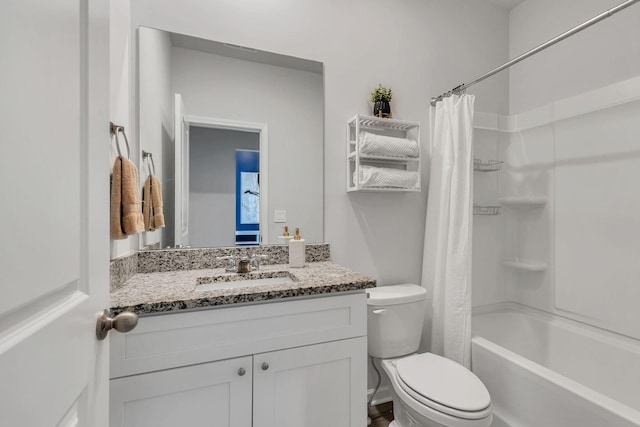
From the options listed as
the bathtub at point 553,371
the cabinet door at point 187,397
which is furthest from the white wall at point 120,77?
the bathtub at point 553,371

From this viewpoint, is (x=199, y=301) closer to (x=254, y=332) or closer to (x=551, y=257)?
(x=254, y=332)

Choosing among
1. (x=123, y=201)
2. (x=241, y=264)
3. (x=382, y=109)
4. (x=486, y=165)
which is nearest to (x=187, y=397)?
(x=241, y=264)

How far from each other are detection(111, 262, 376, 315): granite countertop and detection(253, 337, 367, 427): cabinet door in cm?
23

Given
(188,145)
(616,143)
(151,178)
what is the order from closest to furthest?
(151,178) < (188,145) < (616,143)

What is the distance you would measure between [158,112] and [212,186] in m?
0.45

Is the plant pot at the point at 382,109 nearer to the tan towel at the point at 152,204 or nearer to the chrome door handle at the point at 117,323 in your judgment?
the tan towel at the point at 152,204

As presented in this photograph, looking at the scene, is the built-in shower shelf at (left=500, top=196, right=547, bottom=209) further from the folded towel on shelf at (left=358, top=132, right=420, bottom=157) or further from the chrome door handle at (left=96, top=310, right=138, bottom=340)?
the chrome door handle at (left=96, top=310, right=138, bottom=340)

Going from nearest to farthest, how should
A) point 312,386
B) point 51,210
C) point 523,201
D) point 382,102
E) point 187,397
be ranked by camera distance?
point 51,210, point 187,397, point 312,386, point 382,102, point 523,201

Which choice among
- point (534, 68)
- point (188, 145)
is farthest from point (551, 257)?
point (188, 145)

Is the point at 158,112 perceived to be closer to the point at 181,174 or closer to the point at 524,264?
the point at 181,174

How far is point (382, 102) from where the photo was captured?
1.82 m

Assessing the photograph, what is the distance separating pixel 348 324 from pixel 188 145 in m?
1.20

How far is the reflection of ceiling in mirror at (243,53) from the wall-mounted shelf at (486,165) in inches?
53.2

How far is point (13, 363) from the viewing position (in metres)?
0.35
